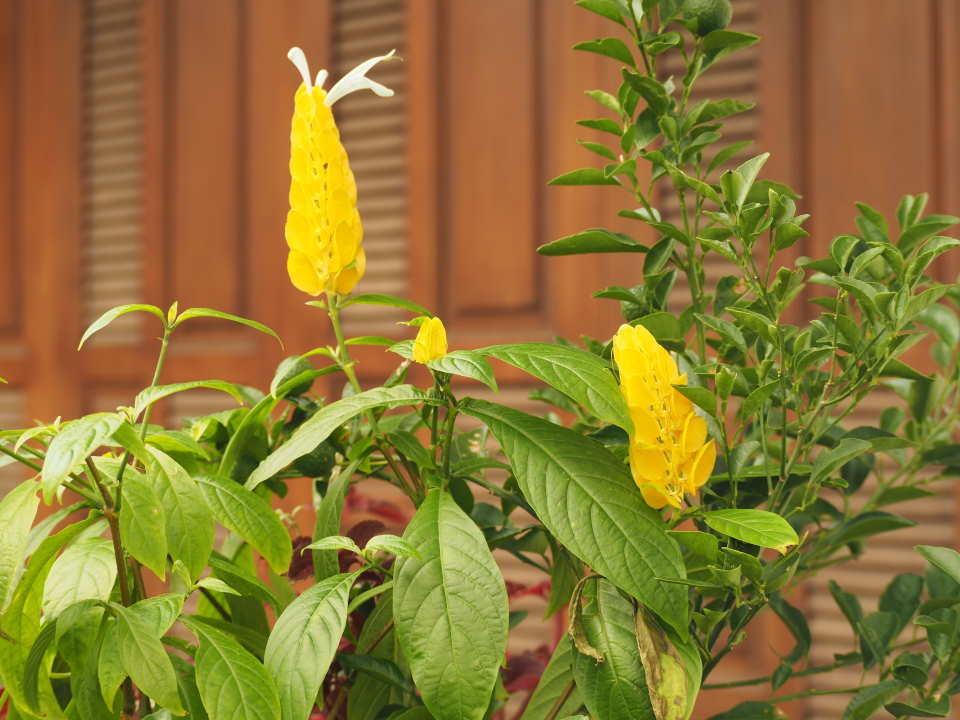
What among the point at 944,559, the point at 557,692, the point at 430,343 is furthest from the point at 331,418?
the point at 944,559

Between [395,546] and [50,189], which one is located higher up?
[50,189]

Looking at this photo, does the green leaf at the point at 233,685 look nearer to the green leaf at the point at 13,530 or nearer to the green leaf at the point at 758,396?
the green leaf at the point at 13,530

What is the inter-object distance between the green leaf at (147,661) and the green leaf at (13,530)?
41 millimetres

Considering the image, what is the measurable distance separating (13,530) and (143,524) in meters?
0.04

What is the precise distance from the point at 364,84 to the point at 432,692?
243mm

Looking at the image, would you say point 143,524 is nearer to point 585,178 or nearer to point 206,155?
point 585,178

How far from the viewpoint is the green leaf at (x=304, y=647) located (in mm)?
298

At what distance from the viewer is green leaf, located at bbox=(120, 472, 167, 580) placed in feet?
1.02

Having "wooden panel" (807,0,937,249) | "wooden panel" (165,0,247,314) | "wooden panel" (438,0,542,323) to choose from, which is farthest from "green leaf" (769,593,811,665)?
"wooden panel" (165,0,247,314)

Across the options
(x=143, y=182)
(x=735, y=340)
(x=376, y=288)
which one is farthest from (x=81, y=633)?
(x=143, y=182)

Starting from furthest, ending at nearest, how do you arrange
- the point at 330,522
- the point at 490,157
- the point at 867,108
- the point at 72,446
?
1. the point at 490,157
2. the point at 867,108
3. the point at 330,522
4. the point at 72,446

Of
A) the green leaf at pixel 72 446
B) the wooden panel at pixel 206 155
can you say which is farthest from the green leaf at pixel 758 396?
the wooden panel at pixel 206 155

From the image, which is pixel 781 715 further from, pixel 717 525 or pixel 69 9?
pixel 69 9

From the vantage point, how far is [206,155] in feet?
5.00
